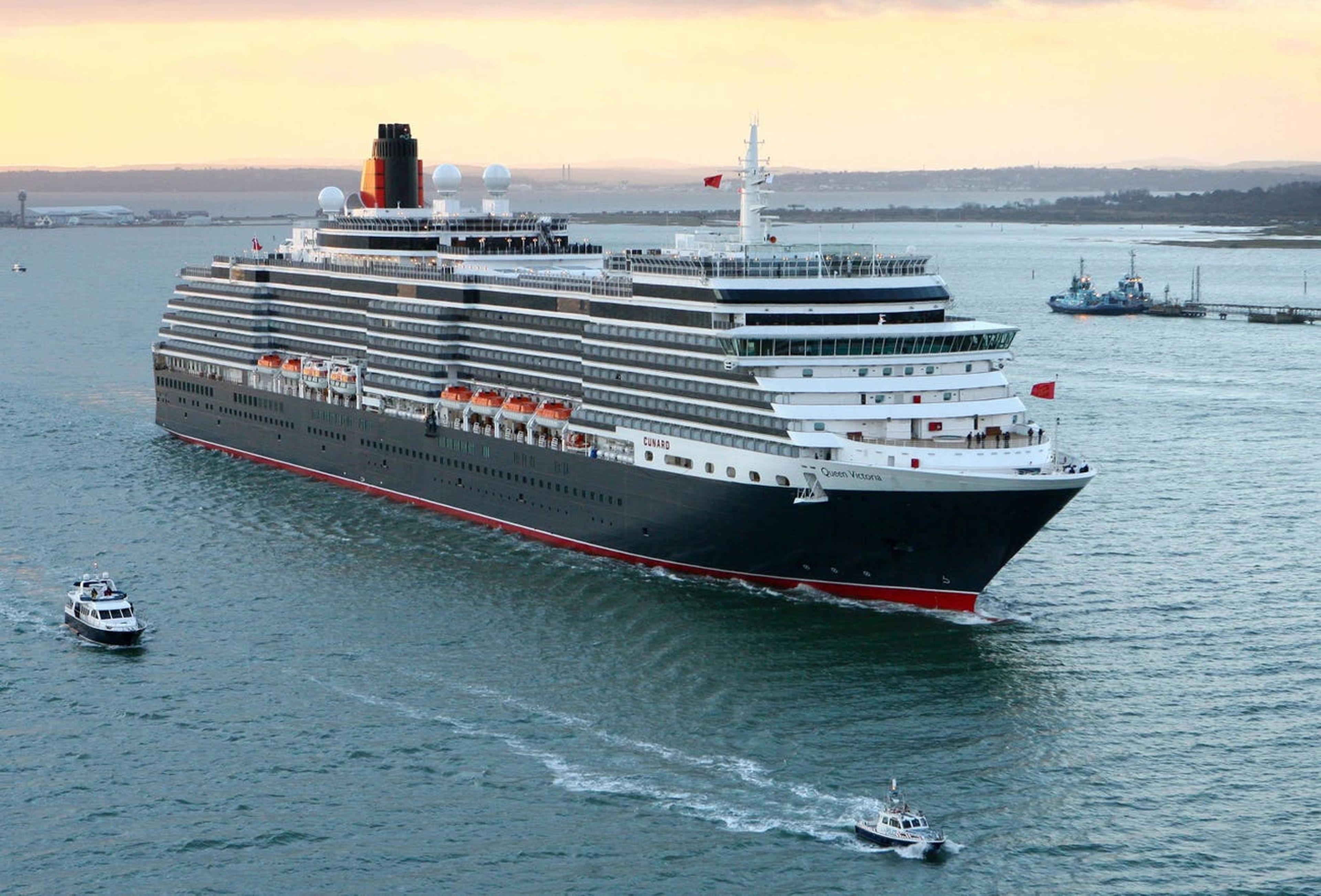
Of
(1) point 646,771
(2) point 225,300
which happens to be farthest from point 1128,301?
(1) point 646,771

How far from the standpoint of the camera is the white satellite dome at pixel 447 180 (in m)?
75.1

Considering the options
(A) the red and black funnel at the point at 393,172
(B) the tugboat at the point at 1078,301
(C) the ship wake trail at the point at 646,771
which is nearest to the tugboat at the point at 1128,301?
(B) the tugboat at the point at 1078,301

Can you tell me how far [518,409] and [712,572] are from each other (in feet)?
38.4

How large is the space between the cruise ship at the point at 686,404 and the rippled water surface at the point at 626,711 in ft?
5.74

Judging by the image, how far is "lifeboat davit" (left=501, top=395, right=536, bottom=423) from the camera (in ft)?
192

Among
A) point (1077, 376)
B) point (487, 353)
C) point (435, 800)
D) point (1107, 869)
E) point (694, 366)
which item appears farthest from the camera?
point (1077, 376)

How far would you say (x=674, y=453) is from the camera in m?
51.2

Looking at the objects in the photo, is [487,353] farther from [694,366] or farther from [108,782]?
[108,782]

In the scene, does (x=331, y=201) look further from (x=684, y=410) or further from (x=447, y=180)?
(x=684, y=410)

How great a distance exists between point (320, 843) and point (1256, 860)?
19.2 meters

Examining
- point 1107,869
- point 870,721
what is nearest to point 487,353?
point 870,721

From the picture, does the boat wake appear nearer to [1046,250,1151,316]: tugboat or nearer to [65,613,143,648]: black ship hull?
[65,613,143,648]: black ship hull

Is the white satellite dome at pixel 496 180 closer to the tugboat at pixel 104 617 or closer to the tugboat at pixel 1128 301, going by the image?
the tugboat at pixel 104 617

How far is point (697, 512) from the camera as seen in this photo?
165 ft
